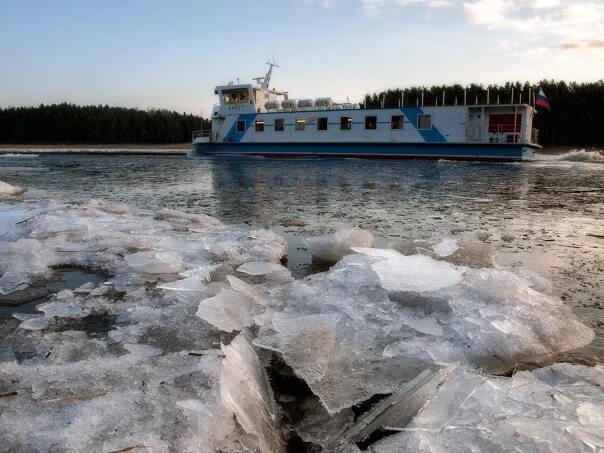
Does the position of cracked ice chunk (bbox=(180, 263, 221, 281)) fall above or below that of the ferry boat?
below

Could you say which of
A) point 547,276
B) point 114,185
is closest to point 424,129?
point 114,185

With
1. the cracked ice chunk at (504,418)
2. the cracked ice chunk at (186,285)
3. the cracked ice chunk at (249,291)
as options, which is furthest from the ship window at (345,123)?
the cracked ice chunk at (504,418)

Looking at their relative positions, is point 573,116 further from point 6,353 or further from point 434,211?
point 6,353

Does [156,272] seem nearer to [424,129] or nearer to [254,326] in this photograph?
[254,326]

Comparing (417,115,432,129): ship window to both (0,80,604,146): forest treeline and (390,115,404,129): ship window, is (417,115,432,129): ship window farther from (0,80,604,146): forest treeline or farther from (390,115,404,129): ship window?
(0,80,604,146): forest treeline

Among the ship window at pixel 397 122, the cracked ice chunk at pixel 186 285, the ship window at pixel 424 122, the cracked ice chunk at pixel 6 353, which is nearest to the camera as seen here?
the cracked ice chunk at pixel 6 353

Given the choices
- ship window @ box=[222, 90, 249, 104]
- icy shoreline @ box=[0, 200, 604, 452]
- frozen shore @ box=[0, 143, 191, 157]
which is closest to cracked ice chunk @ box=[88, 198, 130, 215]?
icy shoreline @ box=[0, 200, 604, 452]

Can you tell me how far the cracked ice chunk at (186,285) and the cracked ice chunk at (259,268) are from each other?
40 centimetres

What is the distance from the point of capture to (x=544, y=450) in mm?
1257

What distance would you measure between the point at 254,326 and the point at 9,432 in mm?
1072

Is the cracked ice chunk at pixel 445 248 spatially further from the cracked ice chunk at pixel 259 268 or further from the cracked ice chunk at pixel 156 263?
the cracked ice chunk at pixel 156 263

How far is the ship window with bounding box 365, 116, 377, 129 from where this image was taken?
74.1ft

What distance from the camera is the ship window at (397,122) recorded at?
2194 centimetres

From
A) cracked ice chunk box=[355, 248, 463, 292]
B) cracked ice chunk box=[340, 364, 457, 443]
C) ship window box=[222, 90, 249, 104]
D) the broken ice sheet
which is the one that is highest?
ship window box=[222, 90, 249, 104]
